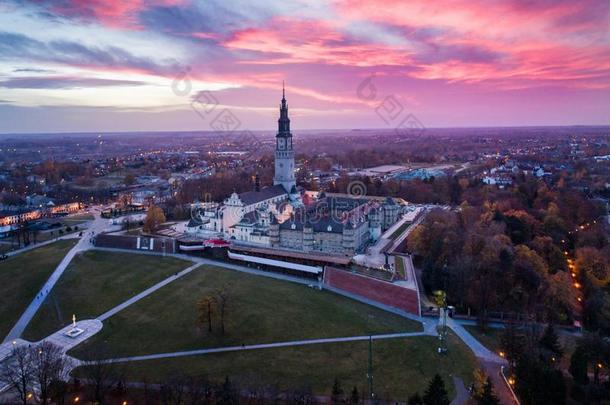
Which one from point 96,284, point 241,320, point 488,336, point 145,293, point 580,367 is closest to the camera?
point 580,367

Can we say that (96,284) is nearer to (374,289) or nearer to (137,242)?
(137,242)

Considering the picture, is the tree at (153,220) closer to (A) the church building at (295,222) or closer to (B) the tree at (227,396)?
(A) the church building at (295,222)

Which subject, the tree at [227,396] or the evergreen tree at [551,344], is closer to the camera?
the tree at [227,396]

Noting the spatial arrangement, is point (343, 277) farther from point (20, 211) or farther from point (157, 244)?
point (20, 211)

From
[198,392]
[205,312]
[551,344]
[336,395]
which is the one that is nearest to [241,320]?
[205,312]

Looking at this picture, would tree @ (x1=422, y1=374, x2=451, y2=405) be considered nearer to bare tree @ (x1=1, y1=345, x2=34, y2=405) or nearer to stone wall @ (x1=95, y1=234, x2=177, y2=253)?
bare tree @ (x1=1, y1=345, x2=34, y2=405)

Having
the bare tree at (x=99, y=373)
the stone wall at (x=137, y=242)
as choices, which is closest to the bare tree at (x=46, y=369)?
the bare tree at (x=99, y=373)

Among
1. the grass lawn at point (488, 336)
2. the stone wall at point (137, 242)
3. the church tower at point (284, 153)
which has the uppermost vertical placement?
the church tower at point (284, 153)
